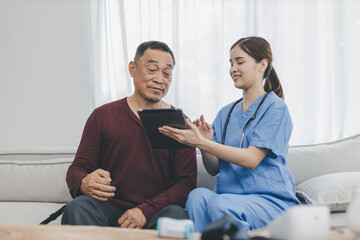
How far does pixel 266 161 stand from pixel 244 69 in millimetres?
375

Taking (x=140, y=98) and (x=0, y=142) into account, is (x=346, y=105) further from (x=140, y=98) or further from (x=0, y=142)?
(x=0, y=142)

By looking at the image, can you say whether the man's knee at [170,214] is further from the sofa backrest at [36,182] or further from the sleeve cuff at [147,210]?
the sofa backrest at [36,182]

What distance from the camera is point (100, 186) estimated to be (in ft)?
4.55

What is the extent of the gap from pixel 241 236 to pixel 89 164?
91 centimetres

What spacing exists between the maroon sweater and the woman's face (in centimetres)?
36

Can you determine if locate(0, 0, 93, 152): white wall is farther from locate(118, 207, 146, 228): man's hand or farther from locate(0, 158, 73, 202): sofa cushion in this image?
locate(118, 207, 146, 228): man's hand

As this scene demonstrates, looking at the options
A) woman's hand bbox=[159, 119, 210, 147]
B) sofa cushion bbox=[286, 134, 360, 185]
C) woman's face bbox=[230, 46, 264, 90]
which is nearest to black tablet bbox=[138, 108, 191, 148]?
woman's hand bbox=[159, 119, 210, 147]

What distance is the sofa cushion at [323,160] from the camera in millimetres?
1820

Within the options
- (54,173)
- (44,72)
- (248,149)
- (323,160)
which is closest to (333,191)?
(323,160)

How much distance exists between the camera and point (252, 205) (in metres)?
1.31

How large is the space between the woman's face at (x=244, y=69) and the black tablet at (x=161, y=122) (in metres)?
0.38

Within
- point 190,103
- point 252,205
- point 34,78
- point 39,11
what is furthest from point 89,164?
point 39,11

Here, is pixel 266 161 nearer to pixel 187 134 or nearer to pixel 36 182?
pixel 187 134

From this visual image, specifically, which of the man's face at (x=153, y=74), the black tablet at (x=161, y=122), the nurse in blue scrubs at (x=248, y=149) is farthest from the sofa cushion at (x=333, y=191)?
the man's face at (x=153, y=74)
